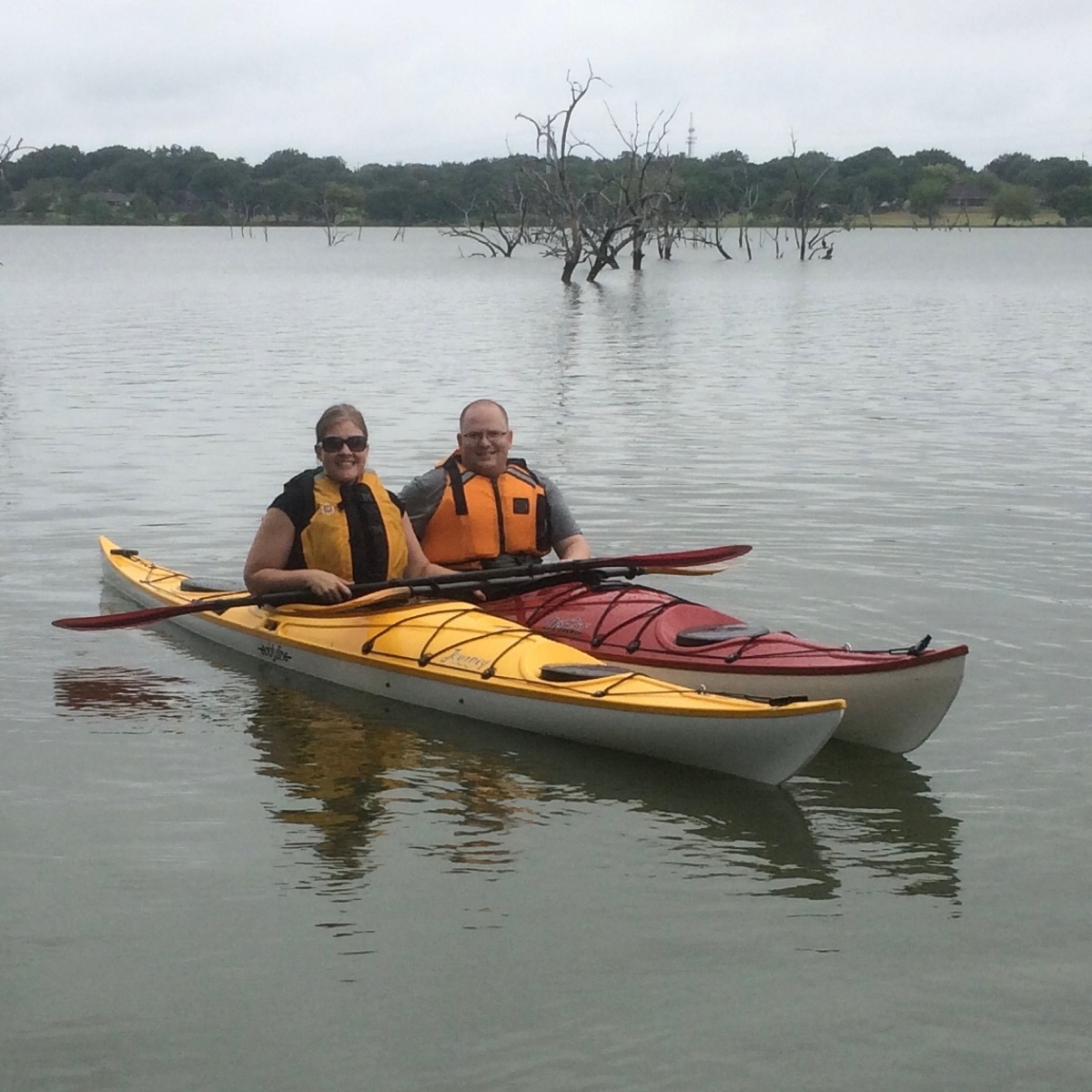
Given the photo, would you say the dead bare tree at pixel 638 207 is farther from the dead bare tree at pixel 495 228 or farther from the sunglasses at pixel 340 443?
the sunglasses at pixel 340 443

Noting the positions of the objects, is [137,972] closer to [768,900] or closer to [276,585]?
[768,900]

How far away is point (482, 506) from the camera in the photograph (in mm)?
7070

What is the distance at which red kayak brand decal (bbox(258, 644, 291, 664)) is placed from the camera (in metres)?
7.41

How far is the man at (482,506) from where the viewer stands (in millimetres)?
7035

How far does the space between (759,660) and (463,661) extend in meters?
1.21

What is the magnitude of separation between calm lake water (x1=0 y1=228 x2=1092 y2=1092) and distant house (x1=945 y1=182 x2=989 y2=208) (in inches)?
4704

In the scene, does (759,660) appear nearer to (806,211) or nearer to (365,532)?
(365,532)

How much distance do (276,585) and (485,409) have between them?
3.79 feet

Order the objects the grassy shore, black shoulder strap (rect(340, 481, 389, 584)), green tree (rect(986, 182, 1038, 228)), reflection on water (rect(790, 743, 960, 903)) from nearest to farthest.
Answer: reflection on water (rect(790, 743, 960, 903)) < black shoulder strap (rect(340, 481, 389, 584)) < green tree (rect(986, 182, 1038, 228)) < the grassy shore

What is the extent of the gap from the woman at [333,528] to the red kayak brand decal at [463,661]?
21.1 inches

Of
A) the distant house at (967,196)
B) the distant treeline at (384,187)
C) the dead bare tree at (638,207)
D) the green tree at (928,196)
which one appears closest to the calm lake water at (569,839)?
the dead bare tree at (638,207)

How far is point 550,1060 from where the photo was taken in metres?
3.89

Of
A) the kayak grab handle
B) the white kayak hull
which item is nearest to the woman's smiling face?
the kayak grab handle

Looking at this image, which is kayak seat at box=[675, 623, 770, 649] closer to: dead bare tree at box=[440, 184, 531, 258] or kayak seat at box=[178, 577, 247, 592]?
kayak seat at box=[178, 577, 247, 592]
